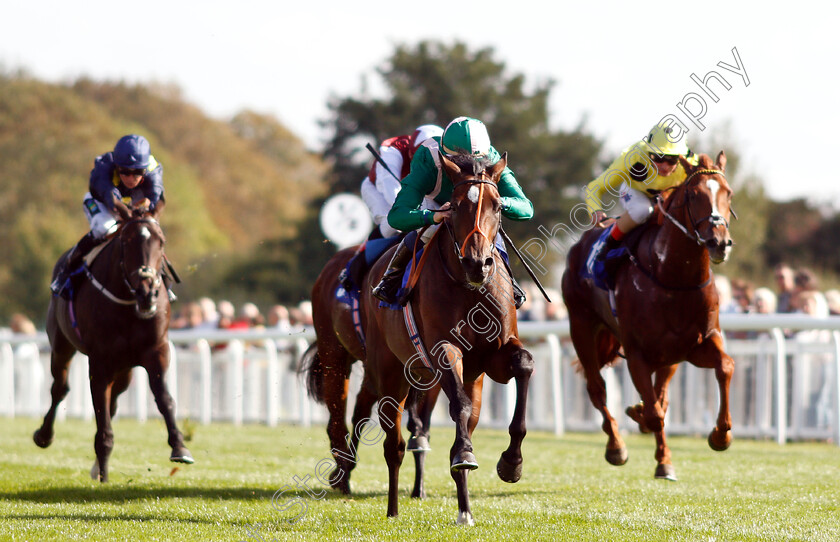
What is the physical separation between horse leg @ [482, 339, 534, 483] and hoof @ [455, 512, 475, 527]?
275 mm

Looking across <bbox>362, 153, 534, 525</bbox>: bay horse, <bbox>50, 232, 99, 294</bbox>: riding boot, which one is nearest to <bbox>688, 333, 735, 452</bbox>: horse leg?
<bbox>362, 153, 534, 525</bbox>: bay horse

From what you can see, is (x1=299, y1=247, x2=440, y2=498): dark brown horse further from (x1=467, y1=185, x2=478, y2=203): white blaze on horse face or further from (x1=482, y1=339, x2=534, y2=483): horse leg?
(x1=467, y1=185, x2=478, y2=203): white blaze on horse face

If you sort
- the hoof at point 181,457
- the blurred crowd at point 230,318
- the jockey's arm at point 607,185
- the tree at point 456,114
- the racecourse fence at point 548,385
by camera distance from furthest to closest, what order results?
1. the tree at point 456,114
2. the blurred crowd at point 230,318
3. the racecourse fence at point 548,385
4. the jockey's arm at point 607,185
5. the hoof at point 181,457

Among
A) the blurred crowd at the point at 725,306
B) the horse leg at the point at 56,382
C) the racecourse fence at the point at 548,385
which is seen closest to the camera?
the horse leg at the point at 56,382

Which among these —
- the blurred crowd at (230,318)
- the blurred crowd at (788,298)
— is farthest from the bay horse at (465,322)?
the blurred crowd at (230,318)

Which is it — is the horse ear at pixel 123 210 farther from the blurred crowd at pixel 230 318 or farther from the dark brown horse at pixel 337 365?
the blurred crowd at pixel 230 318

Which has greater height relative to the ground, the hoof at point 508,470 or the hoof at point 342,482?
the hoof at point 508,470

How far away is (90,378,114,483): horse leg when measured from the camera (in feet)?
25.1

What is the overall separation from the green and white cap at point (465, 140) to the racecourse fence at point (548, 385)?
4205 millimetres

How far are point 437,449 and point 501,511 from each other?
4.36 meters

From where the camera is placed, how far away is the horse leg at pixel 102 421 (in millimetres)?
7637

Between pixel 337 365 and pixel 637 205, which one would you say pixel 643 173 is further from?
pixel 337 365

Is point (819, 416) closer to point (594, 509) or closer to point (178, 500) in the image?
point (594, 509)

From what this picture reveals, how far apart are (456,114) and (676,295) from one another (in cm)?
2718
